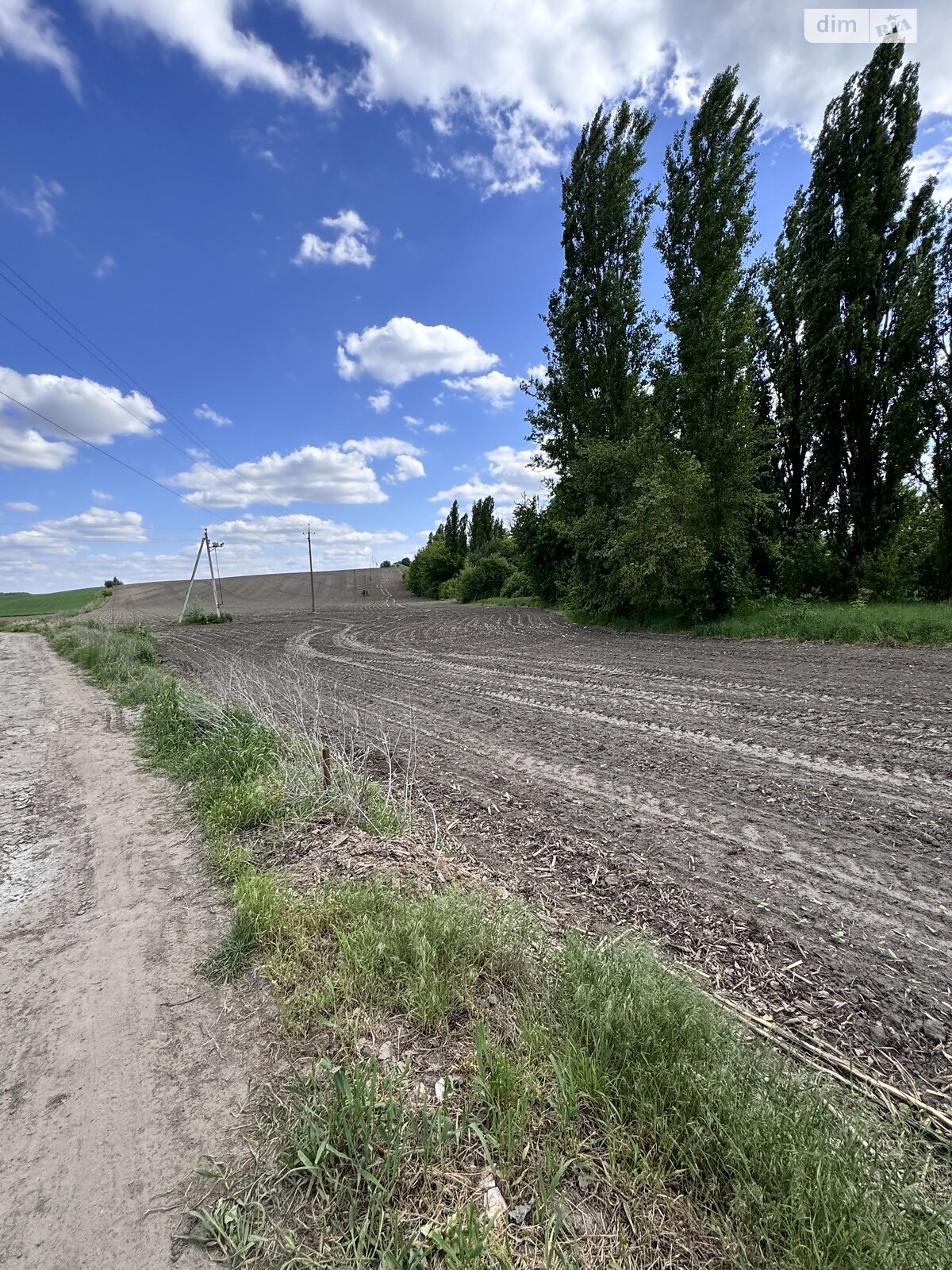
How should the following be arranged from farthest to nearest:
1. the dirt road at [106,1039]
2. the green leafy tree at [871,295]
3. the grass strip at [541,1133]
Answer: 1. the green leafy tree at [871,295]
2. the dirt road at [106,1039]
3. the grass strip at [541,1133]

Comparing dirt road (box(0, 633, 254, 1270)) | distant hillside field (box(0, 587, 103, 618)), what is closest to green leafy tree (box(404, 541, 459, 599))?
distant hillside field (box(0, 587, 103, 618))

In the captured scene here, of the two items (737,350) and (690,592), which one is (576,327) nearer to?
(737,350)

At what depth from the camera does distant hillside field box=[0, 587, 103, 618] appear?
60.0 metres

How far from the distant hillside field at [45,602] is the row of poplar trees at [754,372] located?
198 ft

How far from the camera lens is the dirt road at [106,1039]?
154 centimetres

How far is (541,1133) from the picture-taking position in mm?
1638

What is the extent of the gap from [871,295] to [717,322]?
4.19 m

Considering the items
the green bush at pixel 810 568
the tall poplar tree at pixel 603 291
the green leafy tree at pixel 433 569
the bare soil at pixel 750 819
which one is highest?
the tall poplar tree at pixel 603 291

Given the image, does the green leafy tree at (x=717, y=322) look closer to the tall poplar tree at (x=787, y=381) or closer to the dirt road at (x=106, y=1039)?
the tall poplar tree at (x=787, y=381)

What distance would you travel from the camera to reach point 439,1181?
150 centimetres

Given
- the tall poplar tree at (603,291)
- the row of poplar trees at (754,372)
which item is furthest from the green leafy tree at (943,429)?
the tall poplar tree at (603,291)

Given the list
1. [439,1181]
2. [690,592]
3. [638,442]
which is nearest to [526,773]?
[439,1181]

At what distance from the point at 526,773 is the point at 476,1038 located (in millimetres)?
3536

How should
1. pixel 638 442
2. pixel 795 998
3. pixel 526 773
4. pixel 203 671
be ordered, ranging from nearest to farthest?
pixel 795 998, pixel 526 773, pixel 203 671, pixel 638 442
